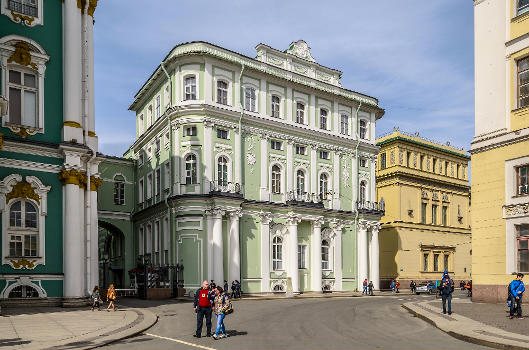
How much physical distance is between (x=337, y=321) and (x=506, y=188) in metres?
12.9

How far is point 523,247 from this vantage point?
88.0ft

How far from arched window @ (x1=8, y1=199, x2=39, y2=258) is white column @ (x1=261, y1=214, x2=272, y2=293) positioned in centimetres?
2012

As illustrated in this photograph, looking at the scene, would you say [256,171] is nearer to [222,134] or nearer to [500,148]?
[222,134]

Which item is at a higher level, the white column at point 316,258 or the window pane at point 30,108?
the window pane at point 30,108

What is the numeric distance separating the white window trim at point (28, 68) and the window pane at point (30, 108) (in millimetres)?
223

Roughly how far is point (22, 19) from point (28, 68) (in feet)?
8.12

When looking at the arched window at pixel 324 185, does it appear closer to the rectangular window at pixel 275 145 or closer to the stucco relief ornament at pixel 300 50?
the rectangular window at pixel 275 145

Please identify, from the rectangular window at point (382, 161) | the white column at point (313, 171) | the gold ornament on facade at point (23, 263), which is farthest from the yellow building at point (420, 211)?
the gold ornament on facade at point (23, 263)

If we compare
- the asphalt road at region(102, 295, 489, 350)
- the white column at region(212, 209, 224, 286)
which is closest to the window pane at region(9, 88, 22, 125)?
the asphalt road at region(102, 295, 489, 350)

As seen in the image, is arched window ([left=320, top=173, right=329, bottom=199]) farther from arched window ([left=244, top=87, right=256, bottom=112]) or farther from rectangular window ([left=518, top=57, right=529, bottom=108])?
rectangular window ([left=518, top=57, right=529, bottom=108])

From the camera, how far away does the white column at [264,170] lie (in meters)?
43.8

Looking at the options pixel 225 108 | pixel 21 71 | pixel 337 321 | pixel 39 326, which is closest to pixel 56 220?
pixel 21 71

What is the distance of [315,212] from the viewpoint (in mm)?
46156

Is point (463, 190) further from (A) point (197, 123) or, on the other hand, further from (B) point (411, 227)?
(A) point (197, 123)
